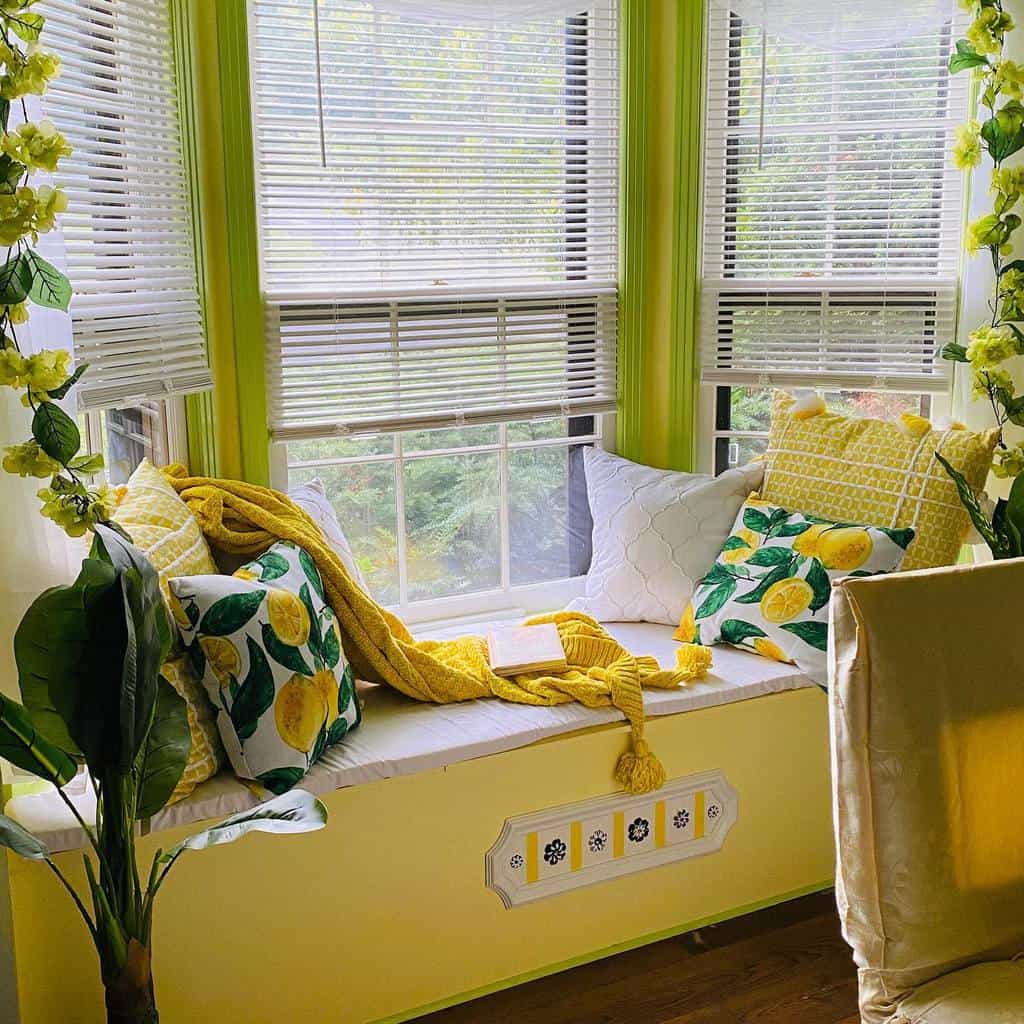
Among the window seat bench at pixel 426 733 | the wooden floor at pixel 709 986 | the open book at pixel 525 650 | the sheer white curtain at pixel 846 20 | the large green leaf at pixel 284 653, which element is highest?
the sheer white curtain at pixel 846 20

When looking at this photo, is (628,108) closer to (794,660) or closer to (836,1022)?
(794,660)

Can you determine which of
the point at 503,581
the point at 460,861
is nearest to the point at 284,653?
the point at 460,861

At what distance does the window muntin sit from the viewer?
3062 millimetres

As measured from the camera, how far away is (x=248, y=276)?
278 centimetres

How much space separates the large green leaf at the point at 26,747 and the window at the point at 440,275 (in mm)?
1223

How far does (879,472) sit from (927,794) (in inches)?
56.9

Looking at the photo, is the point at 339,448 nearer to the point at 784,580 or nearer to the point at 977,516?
the point at 784,580

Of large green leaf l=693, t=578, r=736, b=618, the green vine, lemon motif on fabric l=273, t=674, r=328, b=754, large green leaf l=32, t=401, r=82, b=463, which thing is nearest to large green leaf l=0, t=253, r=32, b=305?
the green vine

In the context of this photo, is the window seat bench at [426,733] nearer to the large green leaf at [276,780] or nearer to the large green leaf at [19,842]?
the large green leaf at [276,780]

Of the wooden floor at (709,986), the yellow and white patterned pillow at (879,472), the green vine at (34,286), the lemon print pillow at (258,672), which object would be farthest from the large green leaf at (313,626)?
the yellow and white patterned pillow at (879,472)

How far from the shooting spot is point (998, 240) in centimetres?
286

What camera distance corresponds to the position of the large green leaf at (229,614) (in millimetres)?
2109

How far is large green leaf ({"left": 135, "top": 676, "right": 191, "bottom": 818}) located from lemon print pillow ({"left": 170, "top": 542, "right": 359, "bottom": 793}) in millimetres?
211

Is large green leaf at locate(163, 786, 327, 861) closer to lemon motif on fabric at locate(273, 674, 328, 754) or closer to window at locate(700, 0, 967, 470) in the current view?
lemon motif on fabric at locate(273, 674, 328, 754)
